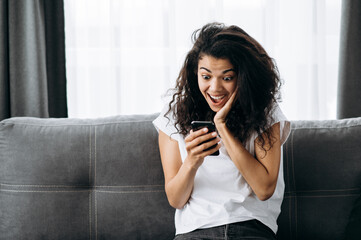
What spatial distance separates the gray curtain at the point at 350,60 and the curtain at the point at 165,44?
0.11 metres

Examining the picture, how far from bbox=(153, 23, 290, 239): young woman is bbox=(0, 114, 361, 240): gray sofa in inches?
8.8

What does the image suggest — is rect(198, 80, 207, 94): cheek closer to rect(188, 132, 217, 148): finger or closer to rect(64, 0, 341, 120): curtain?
rect(188, 132, 217, 148): finger

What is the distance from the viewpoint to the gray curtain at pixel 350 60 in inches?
77.4

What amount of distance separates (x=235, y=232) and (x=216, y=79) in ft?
1.70

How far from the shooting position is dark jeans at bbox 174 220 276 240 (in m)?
1.29

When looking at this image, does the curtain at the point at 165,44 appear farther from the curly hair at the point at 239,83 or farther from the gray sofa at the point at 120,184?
the curly hair at the point at 239,83

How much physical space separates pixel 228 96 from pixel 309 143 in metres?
0.50

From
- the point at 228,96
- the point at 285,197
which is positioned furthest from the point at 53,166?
the point at 285,197

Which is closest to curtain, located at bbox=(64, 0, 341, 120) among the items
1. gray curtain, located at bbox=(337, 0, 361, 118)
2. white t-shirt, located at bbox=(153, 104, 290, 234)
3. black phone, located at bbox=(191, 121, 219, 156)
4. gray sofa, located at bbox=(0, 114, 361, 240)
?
gray curtain, located at bbox=(337, 0, 361, 118)

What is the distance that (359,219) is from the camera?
1477mm

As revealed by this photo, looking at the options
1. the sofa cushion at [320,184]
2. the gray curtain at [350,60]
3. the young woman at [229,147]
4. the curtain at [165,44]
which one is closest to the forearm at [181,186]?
the young woman at [229,147]

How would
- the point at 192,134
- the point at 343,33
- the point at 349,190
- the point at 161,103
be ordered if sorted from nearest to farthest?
the point at 192,134 → the point at 349,190 → the point at 343,33 → the point at 161,103

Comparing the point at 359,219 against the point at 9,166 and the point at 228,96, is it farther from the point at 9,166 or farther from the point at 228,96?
the point at 9,166

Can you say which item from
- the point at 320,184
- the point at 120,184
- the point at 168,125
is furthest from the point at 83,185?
the point at 320,184
